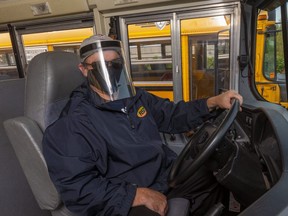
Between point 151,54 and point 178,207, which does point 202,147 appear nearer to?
point 178,207

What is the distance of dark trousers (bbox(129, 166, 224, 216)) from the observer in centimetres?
127

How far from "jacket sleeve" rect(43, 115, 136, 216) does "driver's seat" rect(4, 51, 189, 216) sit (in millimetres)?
95

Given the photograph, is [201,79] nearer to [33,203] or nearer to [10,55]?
[33,203]

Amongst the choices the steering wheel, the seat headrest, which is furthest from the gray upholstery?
the seat headrest

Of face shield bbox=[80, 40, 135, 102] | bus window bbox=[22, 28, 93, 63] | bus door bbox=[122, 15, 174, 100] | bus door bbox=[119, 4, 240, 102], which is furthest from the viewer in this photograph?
bus window bbox=[22, 28, 93, 63]

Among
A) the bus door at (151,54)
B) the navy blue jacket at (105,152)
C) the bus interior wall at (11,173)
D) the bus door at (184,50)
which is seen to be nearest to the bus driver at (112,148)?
the navy blue jacket at (105,152)

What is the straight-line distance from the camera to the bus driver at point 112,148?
0.98 m

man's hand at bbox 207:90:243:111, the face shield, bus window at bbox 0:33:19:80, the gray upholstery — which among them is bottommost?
the gray upholstery

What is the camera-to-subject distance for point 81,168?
38.6 inches

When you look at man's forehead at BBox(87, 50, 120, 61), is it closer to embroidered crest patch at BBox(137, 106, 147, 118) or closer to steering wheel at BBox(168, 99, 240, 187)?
embroidered crest patch at BBox(137, 106, 147, 118)

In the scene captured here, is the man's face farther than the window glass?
No

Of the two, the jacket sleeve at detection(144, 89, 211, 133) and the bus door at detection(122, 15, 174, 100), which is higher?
the bus door at detection(122, 15, 174, 100)

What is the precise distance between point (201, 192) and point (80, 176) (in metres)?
0.69

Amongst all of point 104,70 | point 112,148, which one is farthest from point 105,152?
point 104,70
